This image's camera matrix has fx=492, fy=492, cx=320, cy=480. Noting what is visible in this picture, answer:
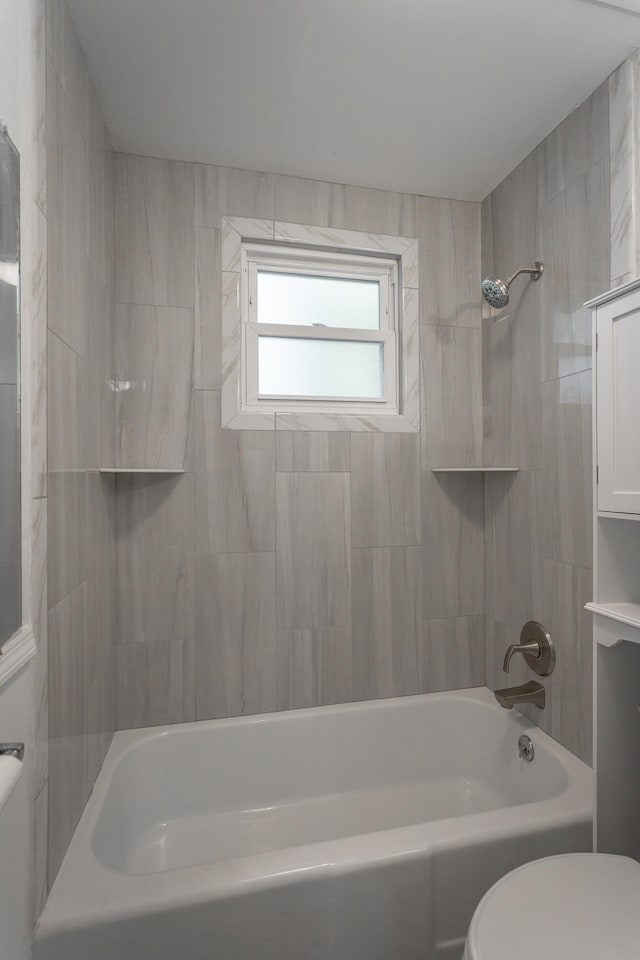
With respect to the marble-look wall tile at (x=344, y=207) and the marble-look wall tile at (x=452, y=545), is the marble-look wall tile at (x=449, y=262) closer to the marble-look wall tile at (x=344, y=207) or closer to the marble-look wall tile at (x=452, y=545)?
the marble-look wall tile at (x=344, y=207)

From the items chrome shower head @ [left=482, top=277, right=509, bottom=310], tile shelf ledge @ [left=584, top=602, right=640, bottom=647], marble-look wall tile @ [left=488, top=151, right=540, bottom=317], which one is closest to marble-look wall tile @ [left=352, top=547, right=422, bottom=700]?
tile shelf ledge @ [left=584, top=602, right=640, bottom=647]

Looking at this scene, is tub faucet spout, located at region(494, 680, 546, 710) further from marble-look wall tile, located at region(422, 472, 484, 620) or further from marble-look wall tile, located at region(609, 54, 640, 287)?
marble-look wall tile, located at region(609, 54, 640, 287)

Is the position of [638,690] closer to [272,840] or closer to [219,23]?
[272,840]

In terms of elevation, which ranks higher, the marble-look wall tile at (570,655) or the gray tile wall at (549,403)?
the gray tile wall at (549,403)

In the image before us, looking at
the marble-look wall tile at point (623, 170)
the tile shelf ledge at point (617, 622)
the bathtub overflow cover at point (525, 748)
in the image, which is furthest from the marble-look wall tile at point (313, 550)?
the marble-look wall tile at point (623, 170)

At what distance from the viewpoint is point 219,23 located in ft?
4.29

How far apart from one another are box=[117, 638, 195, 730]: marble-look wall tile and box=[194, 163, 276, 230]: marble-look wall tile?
162cm

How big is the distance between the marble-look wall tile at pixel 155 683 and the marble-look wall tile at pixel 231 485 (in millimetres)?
397

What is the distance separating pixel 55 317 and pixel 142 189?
0.98m

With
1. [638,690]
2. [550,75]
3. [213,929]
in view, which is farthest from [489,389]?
[213,929]

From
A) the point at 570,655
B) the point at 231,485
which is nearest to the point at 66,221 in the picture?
the point at 231,485

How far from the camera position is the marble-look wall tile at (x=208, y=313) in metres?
1.88

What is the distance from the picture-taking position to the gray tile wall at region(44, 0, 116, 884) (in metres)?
1.09

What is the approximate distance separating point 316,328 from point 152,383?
0.70 m
